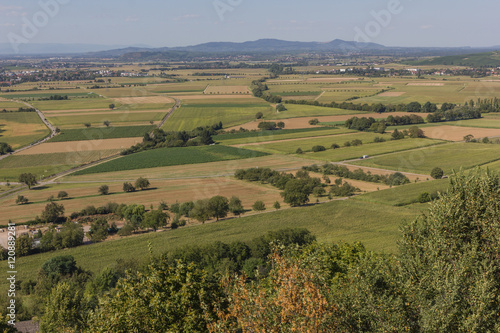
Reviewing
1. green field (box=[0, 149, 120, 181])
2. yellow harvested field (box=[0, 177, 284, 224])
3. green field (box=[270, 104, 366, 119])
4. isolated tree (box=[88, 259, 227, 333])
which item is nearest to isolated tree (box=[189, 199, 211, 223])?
yellow harvested field (box=[0, 177, 284, 224])

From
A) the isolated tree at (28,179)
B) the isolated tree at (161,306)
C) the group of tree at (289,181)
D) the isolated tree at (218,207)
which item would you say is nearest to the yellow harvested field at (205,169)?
the group of tree at (289,181)

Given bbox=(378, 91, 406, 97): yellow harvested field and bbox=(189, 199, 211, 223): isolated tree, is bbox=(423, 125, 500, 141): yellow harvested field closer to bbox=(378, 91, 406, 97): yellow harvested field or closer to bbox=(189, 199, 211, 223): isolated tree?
bbox=(378, 91, 406, 97): yellow harvested field

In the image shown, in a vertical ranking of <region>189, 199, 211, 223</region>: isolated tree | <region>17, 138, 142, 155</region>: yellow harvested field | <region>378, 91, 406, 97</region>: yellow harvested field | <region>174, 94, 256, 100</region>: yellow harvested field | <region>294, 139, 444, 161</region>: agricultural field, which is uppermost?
<region>174, 94, 256, 100</region>: yellow harvested field

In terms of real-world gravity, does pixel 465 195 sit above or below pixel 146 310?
above

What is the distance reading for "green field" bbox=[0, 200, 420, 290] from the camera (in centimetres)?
3638

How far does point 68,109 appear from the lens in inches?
4850

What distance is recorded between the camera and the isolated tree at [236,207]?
48438 mm

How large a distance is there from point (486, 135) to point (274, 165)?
46.1 m

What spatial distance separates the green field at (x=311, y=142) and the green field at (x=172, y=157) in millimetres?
4390

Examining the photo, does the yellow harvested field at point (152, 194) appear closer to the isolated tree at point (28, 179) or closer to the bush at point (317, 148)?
the isolated tree at point (28, 179)

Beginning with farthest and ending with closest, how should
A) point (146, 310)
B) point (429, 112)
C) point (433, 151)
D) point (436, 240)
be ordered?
point (429, 112) → point (433, 151) → point (436, 240) → point (146, 310)

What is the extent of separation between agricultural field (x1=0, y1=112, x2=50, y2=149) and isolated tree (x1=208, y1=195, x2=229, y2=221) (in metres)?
54.1

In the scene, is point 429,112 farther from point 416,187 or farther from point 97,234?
point 97,234

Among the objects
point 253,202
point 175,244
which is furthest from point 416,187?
point 175,244
